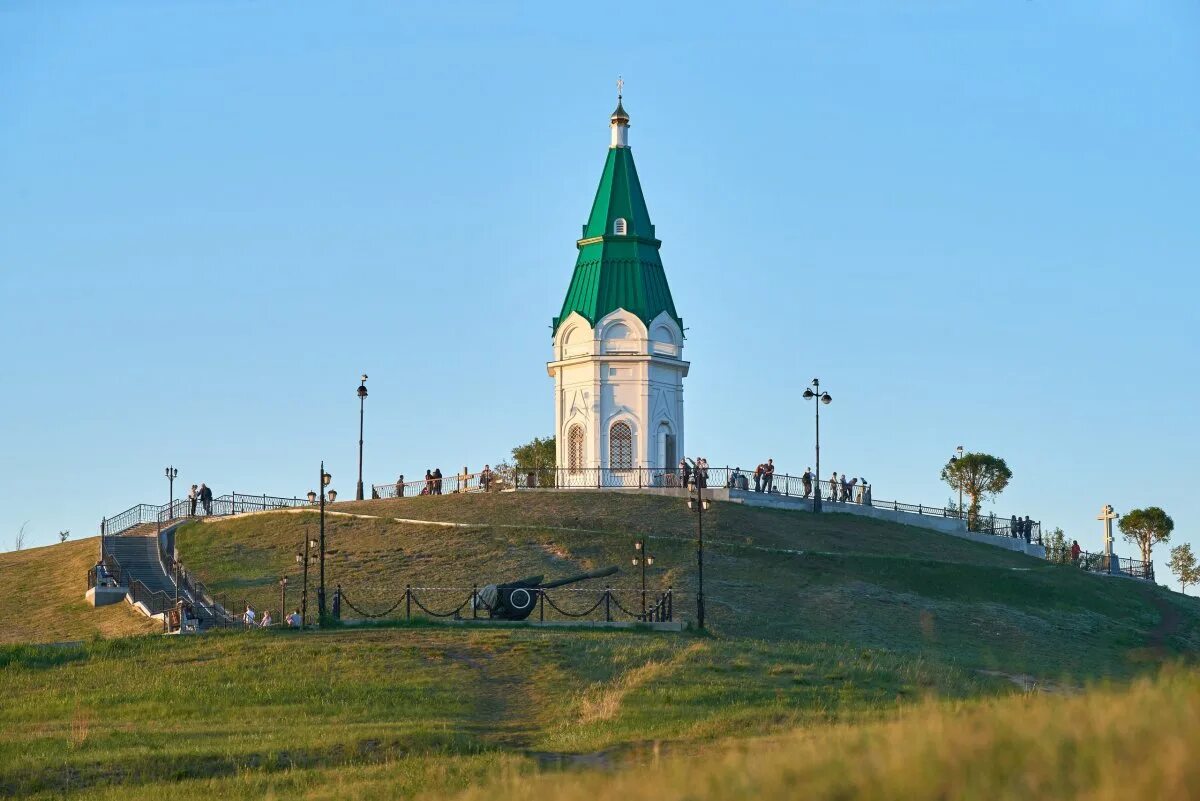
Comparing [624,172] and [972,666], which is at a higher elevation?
[624,172]

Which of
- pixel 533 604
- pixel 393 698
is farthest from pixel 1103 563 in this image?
pixel 393 698

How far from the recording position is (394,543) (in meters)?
51.8

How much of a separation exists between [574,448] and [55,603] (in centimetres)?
2234

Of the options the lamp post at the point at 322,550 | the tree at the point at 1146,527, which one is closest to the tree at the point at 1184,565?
the tree at the point at 1146,527

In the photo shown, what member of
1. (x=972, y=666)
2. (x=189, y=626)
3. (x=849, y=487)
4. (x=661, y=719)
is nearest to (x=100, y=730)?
(x=661, y=719)

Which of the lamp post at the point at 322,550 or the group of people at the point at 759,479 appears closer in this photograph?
the lamp post at the point at 322,550

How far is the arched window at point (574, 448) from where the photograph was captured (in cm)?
6469

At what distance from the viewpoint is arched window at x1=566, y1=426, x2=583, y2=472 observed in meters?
64.7

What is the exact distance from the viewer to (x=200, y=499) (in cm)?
6191

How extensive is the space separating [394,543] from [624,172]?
21.4 m

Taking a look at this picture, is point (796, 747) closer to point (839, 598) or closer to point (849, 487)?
point (839, 598)

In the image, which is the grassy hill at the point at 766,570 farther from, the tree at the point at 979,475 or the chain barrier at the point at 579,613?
the tree at the point at 979,475

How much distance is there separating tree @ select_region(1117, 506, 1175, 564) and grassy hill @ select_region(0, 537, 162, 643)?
150ft

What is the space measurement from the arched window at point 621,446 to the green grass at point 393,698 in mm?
27620
